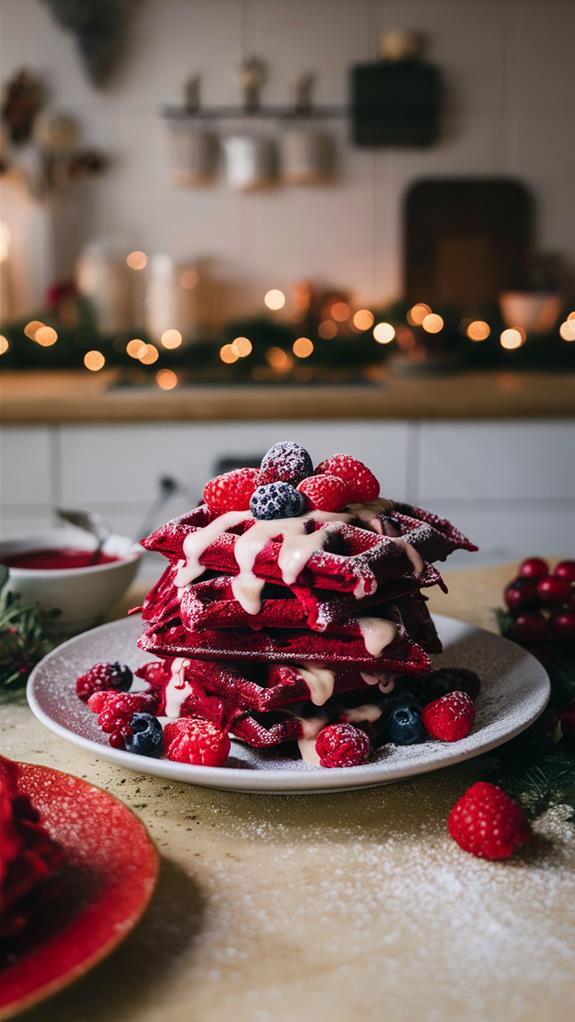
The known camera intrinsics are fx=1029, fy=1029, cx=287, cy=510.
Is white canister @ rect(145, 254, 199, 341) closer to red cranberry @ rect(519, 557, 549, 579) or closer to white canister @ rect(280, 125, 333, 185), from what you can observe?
white canister @ rect(280, 125, 333, 185)

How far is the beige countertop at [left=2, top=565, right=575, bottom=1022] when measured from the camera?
1.79 ft

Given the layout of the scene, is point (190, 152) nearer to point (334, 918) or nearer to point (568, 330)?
point (568, 330)

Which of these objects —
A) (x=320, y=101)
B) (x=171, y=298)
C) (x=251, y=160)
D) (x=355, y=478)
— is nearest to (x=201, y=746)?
(x=355, y=478)

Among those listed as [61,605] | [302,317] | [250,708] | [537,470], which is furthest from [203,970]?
[302,317]

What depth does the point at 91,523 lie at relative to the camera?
125 cm

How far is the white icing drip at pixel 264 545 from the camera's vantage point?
776mm

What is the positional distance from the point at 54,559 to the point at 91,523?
0.07 meters

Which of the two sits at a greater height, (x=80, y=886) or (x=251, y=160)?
(x=251, y=160)

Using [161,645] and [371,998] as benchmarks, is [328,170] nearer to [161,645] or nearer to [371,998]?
[161,645]

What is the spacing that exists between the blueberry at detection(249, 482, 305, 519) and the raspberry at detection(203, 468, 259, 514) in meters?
0.04

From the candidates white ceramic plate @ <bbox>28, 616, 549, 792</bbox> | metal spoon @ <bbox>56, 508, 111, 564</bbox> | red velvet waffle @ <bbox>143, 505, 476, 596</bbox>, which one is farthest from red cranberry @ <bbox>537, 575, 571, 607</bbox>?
metal spoon @ <bbox>56, 508, 111, 564</bbox>

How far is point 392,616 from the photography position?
81 centimetres

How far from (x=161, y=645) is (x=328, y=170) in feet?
8.07

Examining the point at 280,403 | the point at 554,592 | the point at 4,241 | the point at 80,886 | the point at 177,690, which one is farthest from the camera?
the point at 4,241
